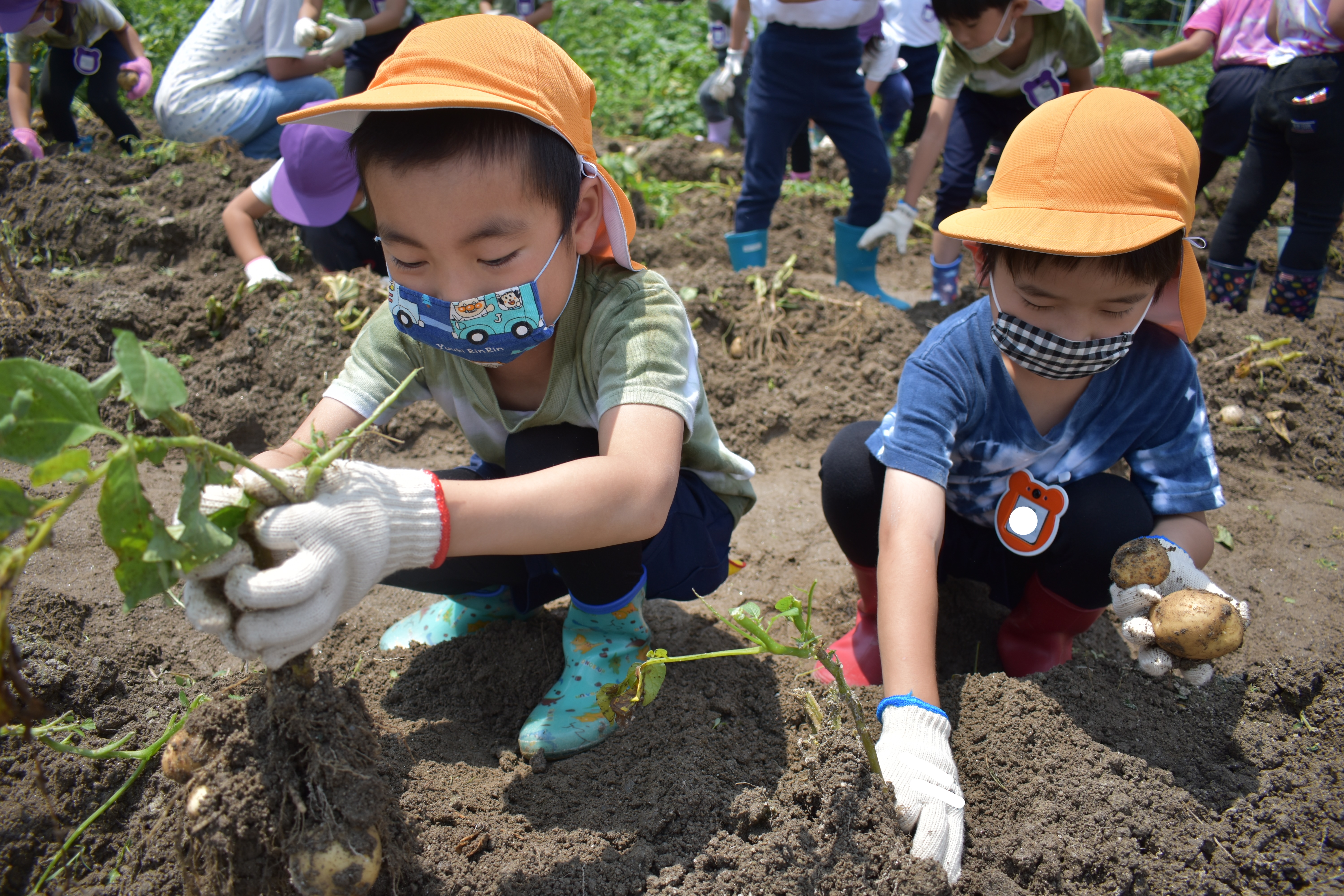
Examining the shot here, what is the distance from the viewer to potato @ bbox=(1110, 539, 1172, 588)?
5.32ft

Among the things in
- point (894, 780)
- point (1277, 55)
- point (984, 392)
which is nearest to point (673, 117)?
point (1277, 55)

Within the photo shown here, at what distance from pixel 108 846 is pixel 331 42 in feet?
15.7

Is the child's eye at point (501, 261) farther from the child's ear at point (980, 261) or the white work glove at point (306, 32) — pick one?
the white work glove at point (306, 32)

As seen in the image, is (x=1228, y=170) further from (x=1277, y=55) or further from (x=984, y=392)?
(x=984, y=392)

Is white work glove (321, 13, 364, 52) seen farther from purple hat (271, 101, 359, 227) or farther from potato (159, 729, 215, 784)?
potato (159, 729, 215, 784)

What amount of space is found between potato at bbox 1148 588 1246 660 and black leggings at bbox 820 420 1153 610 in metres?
0.22

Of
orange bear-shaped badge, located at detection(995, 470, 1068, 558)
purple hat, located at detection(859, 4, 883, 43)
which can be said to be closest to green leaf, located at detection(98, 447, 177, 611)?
orange bear-shaped badge, located at detection(995, 470, 1068, 558)

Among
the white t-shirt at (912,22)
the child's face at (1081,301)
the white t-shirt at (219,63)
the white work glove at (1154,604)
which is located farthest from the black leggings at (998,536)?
the white t-shirt at (912,22)

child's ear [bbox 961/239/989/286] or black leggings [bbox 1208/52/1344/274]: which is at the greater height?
child's ear [bbox 961/239/989/286]

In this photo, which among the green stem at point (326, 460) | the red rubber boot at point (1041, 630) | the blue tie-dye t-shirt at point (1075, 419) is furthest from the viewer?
the red rubber boot at point (1041, 630)

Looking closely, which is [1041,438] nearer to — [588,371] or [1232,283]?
[588,371]

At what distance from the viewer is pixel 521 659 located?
1952mm

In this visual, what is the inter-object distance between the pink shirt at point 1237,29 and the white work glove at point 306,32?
15.1 feet

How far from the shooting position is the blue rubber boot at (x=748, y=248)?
4.26 metres
